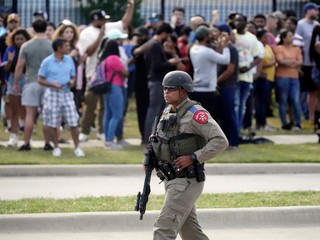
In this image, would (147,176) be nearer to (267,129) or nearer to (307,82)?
(267,129)

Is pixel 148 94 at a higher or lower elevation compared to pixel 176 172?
lower

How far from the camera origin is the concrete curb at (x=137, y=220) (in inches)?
397

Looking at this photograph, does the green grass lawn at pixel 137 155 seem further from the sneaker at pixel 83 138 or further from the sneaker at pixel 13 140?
the sneaker at pixel 83 138

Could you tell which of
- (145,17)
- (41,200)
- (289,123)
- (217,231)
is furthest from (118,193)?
(145,17)

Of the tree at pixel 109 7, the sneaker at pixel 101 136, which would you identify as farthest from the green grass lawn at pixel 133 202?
the tree at pixel 109 7

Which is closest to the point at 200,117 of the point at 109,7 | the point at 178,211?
the point at 178,211

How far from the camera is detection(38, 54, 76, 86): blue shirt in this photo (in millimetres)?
14938

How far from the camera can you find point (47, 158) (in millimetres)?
14805

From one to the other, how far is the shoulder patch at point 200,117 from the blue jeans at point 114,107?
7.70 m

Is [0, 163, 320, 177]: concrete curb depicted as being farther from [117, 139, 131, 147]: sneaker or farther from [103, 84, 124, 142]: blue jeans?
[117, 139, 131, 147]: sneaker

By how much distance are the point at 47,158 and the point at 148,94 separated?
8.20 ft

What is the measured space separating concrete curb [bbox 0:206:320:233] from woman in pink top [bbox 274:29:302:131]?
8228 mm

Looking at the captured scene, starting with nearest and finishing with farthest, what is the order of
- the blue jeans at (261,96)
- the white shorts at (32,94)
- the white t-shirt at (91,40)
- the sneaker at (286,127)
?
the white shorts at (32,94) < the white t-shirt at (91,40) < the blue jeans at (261,96) < the sneaker at (286,127)

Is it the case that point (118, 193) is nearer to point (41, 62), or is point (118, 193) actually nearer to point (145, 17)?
point (41, 62)
